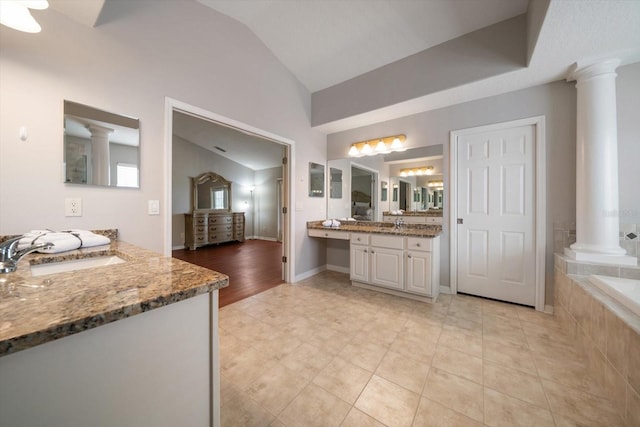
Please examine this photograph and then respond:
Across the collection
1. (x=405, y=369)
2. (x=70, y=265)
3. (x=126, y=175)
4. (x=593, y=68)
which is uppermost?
(x=593, y=68)

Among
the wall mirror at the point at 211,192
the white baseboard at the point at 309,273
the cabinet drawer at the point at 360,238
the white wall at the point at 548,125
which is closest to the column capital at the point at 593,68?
the white wall at the point at 548,125

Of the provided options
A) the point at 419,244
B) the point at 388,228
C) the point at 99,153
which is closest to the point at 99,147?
the point at 99,153

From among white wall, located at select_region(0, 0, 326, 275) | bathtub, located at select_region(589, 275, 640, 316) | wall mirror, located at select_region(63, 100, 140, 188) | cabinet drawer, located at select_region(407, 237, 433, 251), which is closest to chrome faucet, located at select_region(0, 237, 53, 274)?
white wall, located at select_region(0, 0, 326, 275)

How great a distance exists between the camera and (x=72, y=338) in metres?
0.54

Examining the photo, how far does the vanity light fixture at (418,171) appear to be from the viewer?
9.95ft

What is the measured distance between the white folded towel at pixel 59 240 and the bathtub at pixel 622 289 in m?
3.18

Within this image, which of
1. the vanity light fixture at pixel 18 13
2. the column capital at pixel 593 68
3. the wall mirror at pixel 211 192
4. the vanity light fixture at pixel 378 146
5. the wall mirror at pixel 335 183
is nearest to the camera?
the vanity light fixture at pixel 18 13

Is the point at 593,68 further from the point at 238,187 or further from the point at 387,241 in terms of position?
the point at 238,187

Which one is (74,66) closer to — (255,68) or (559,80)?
(255,68)

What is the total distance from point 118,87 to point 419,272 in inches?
125

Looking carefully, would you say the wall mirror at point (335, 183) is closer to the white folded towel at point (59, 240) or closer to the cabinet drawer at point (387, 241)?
the cabinet drawer at point (387, 241)

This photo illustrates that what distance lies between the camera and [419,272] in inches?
103

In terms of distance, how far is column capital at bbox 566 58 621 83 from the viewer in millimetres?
1896

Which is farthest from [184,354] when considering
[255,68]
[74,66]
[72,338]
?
[255,68]
